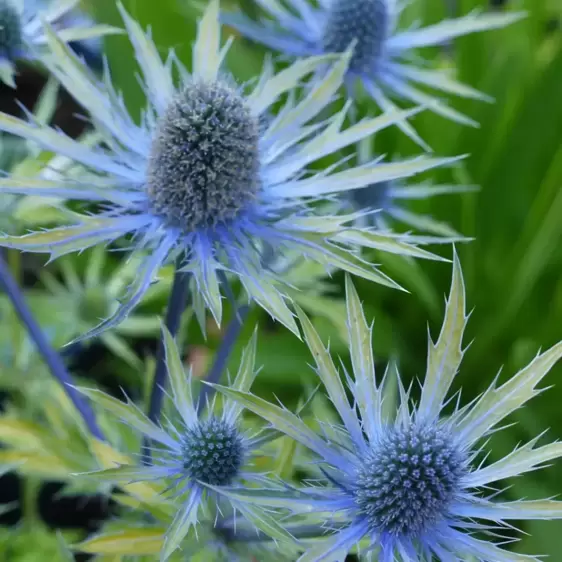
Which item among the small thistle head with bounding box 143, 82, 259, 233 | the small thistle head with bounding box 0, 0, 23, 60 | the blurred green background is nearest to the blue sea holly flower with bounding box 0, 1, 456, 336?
the small thistle head with bounding box 143, 82, 259, 233

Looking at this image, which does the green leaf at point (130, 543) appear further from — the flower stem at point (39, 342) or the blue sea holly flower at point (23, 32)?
the blue sea holly flower at point (23, 32)

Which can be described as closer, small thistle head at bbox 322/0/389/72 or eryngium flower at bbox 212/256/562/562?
eryngium flower at bbox 212/256/562/562

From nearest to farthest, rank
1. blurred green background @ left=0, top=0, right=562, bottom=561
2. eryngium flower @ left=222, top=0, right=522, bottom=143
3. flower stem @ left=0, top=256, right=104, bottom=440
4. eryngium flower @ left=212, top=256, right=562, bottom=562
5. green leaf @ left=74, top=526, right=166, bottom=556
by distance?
1. eryngium flower @ left=212, top=256, right=562, bottom=562
2. green leaf @ left=74, top=526, right=166, bottom=556
3. flower stem @ left=0, top=256, right=104, bottom=440
4. eryngium flower @ left=222, top=0, right=522, bottom=143
5. blurred green background @ left=0, top=0, right=562, bottom=561

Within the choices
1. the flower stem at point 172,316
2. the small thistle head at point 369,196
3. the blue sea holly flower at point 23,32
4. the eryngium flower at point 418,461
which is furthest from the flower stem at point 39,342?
the small thistle head at point 369,196

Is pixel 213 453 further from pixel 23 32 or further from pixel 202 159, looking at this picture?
pixel 23 32

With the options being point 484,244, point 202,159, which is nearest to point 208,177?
point 202,159

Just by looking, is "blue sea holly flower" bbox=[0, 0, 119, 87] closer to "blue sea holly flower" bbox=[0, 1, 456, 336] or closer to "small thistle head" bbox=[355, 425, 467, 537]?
"blue sea holly flower" bbox=[0, 1, 456, 336]

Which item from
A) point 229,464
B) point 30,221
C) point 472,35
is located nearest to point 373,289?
point 472,35

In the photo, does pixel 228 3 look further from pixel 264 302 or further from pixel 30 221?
pixel 264 302
